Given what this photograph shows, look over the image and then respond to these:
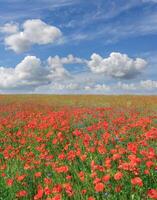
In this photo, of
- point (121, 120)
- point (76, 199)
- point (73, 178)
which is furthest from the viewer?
point (121, 120)

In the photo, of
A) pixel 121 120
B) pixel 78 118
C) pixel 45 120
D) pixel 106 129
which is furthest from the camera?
pixel 78 118

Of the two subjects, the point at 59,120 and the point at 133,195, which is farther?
the point at 59,120

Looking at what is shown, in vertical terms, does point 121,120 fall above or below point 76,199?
above

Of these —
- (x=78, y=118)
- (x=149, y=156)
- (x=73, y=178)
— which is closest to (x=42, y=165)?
(x=73, y=178)

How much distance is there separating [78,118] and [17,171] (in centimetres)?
631

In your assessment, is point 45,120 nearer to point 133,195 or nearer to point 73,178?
point 73,178

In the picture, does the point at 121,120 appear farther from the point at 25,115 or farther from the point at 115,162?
the point at 25,115

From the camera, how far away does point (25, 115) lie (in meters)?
15.9

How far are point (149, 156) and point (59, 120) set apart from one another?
7426 mm

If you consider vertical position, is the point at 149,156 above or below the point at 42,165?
above

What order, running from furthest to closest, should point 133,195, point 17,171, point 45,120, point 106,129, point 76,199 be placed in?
point 45,120
point 106,129
point 17,171
point 76,199
point 133,195

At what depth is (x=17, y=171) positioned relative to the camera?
8.03 metres

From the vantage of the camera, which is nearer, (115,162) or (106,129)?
(115,162)

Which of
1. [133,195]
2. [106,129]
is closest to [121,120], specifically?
[106,129]
